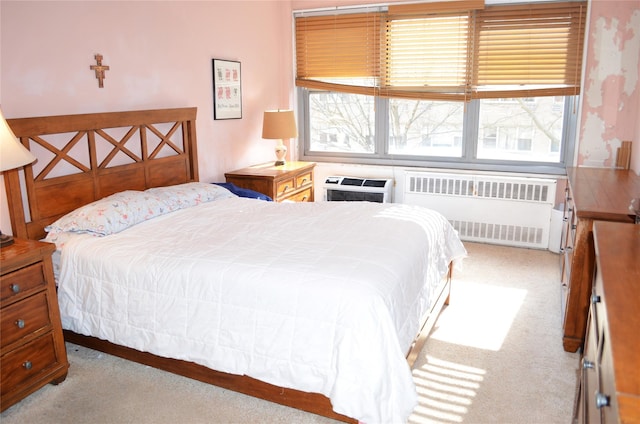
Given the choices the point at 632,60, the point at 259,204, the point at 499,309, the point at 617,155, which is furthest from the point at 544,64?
the point at 259,204

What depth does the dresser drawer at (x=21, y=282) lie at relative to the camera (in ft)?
7.08

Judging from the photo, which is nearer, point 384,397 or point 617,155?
point 384,397

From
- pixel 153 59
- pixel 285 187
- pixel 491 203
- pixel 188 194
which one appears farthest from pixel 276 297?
pixel 491 203

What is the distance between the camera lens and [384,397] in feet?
6.27

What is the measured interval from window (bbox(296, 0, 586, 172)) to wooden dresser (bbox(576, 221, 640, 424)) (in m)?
2.89

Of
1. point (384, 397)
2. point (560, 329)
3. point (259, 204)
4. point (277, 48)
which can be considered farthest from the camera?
point (277, 48)

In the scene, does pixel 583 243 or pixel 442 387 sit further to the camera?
pixel 583 243

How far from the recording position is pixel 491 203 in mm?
4590

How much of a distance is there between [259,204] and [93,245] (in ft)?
4.04

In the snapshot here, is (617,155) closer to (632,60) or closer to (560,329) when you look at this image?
(632,60)

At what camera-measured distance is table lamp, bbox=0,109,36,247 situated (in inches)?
88.1

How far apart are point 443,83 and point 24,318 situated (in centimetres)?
387

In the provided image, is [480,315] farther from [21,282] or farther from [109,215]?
[21,282]

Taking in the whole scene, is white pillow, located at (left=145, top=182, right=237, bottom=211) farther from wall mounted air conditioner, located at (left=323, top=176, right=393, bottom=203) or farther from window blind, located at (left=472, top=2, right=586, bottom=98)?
window blind, located at (left=472, top=2, right=586, bottom=98)
